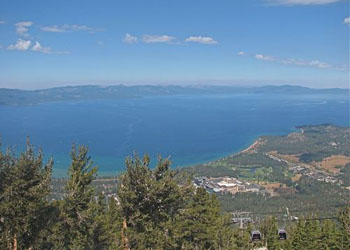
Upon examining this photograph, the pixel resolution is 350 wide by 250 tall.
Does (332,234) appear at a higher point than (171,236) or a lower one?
lower

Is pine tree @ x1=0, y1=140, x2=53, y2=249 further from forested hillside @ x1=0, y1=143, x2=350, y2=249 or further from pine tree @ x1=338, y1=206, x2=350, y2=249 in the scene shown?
pine tree @ x1=338, y1=206, x2=350, y2=249

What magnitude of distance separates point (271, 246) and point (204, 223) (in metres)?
5.25

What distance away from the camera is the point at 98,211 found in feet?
26.1

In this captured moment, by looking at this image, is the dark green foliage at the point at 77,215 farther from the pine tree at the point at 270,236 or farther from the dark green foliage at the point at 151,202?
the pine tree at the point at 270,236

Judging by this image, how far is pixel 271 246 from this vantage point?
1286cm

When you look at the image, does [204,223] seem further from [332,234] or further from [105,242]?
[332,234]

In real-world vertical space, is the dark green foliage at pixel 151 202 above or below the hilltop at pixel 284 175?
above

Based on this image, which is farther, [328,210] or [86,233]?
[328,210]

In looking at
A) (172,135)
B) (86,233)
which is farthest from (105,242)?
(172,135)

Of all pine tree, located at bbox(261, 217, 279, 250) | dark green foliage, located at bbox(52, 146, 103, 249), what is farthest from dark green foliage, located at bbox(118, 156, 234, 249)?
pine tree, located at bbox(261, 217, 279, 250)

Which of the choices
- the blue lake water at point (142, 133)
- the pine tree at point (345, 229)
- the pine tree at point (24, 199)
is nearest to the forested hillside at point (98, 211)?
the pine tree at point (24, 199)

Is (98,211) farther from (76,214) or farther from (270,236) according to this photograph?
(270,236)

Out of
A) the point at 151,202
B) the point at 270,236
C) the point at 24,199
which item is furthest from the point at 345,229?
the point at 24,199

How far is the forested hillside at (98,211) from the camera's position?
5.39 meters
